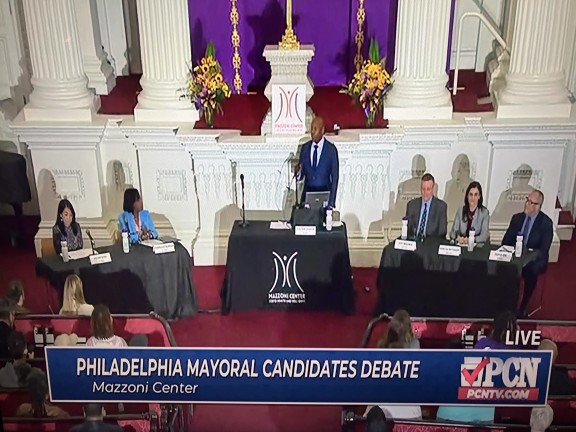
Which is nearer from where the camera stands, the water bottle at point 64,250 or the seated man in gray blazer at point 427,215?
the water bottle at point 64,250

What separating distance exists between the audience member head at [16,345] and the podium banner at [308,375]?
0.71 meters

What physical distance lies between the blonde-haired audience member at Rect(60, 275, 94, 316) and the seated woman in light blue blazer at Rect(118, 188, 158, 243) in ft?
3.30

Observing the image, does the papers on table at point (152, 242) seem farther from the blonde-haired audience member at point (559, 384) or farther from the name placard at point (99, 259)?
the blonde-haired audience member at point (559, 384)

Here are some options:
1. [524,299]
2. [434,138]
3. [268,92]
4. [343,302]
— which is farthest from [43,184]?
[524,299]

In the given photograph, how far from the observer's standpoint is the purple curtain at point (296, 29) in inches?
402

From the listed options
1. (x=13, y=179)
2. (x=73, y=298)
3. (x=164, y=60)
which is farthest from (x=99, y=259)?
(x=13, y=179)

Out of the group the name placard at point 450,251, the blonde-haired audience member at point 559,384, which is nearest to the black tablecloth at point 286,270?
the name placard at point 450,251

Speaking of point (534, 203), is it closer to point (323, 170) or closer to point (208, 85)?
point (323, 170)

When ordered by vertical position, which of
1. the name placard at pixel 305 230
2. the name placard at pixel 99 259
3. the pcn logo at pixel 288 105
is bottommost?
the name placard at pixel 99 259

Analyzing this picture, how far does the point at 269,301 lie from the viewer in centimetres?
877

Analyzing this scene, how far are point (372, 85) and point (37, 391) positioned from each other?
4639 mm

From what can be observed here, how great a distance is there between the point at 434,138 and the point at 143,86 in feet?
10.2

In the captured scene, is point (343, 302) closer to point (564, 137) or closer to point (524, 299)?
point (524, 299)

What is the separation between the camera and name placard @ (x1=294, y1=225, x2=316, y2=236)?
8508 millimetres
